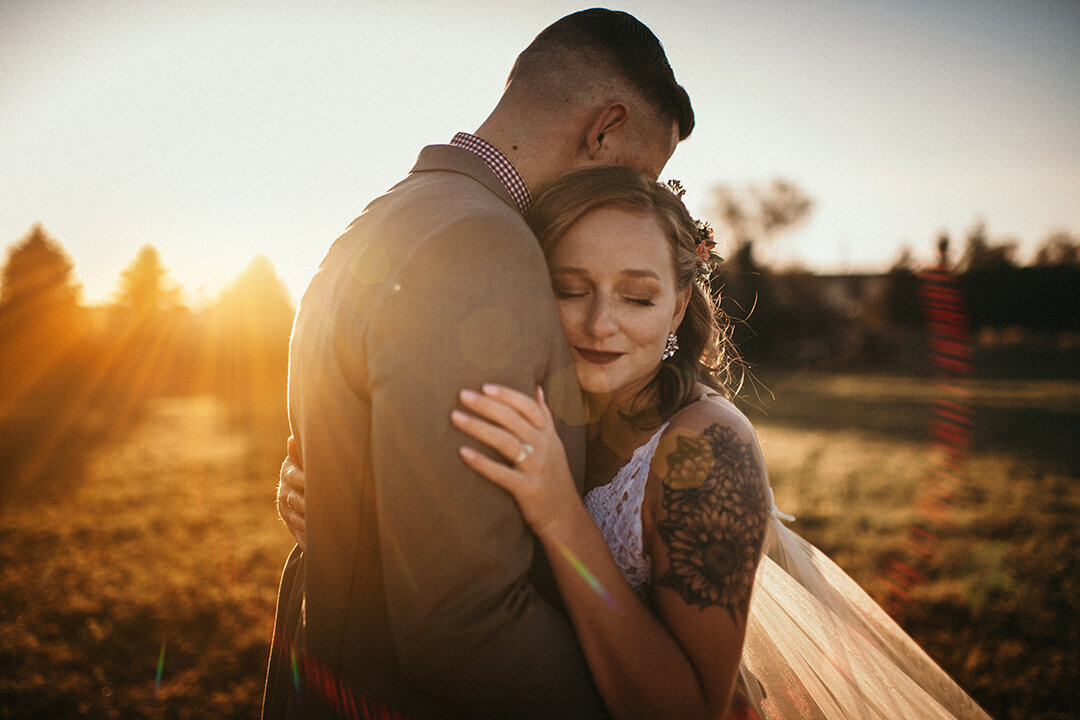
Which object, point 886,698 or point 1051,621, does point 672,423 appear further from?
point 1051,621

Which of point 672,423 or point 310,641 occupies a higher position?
point 672,423

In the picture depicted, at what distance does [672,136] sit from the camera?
3.04 m

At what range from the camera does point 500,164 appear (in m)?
2.24

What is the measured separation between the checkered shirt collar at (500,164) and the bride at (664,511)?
138 millimetres

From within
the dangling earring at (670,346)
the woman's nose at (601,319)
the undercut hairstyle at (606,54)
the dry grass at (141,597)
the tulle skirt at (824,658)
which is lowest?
the dry grass at (141,597)

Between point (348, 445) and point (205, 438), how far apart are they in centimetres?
1684

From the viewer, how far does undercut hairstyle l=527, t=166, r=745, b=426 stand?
97.4 inches

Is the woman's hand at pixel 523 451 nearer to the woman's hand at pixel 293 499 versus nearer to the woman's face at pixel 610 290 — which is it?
the woman's face at pixel 610 290

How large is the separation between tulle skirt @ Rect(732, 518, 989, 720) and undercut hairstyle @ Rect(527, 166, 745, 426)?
35.8 inches

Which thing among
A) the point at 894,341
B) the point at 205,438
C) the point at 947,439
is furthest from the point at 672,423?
the point at 894,341

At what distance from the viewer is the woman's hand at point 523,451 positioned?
1.47 meters

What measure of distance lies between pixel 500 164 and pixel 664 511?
1.40 meters

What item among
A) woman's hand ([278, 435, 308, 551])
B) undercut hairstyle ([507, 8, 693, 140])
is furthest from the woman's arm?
undercut hairstyle ([507, 8, 693, 140])

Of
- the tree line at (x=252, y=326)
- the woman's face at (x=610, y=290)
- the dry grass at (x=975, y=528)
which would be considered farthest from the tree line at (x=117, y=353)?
the woman's face at (x=610, y=290)
